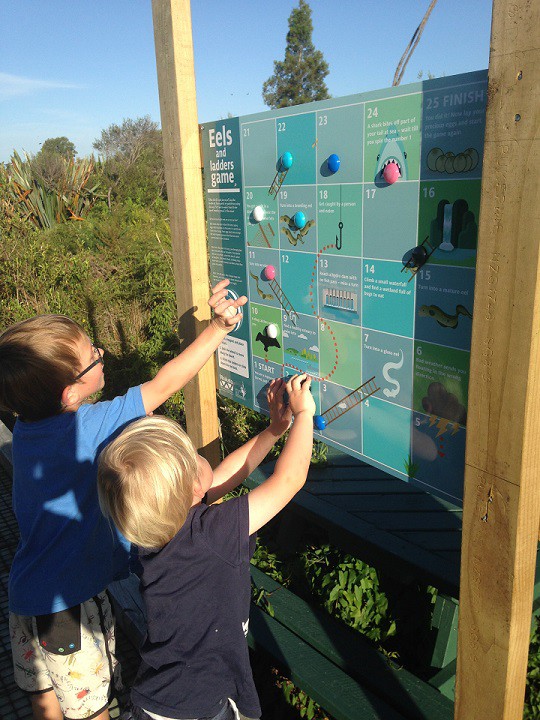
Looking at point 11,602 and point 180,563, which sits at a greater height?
point 180,563

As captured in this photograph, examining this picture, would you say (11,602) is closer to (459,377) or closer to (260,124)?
(459,377)

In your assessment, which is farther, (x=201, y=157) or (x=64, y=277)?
(x=64, y=277)

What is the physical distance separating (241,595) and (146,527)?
32cm

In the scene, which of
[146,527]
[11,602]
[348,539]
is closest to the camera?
[146,527]

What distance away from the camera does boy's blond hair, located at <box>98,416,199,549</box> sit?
1.29 meters

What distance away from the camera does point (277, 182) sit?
202 centimetres

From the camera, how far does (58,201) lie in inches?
344

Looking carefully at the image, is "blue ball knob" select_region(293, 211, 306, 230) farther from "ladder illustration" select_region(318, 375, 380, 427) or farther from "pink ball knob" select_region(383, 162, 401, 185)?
"ladder illustration" select_region(318, 375, 380, 427)

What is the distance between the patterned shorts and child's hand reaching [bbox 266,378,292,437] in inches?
29.2

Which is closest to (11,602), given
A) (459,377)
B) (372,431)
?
(372,431)

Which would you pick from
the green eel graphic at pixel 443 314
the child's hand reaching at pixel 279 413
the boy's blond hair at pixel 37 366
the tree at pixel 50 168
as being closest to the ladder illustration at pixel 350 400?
the child's hand reaching at pixel 279 413

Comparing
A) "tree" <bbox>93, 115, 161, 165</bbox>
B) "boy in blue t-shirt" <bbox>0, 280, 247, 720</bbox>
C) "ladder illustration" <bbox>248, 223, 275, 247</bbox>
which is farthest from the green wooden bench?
"tree" <bbox>93, 115, 161, 165</bbox>

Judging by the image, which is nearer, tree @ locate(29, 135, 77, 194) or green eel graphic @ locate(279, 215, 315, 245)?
green eel graphic @ locate(279, 215, 315, 245)

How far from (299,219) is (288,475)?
2.79ft
